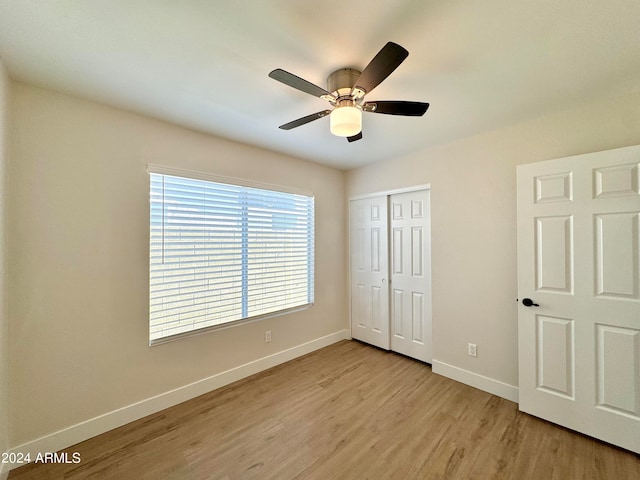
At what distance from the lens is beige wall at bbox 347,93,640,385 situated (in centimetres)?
200

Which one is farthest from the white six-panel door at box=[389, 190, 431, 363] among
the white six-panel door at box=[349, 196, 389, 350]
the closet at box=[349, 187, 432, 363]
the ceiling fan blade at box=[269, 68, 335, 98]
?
the ceiling fan blade at box=[269, 68, 335, 98]

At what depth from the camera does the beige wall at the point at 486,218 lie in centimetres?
200

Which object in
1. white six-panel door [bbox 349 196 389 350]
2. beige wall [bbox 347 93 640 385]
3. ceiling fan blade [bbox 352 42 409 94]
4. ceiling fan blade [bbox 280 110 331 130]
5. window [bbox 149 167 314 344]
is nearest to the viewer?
ceiling fan blade [bbox 352 42 409 94]

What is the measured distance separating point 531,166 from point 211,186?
2.82 m

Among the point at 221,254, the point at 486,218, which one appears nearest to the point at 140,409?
the point at 221,254

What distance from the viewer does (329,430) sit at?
1.93 meters

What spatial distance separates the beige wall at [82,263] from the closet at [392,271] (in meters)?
2.04

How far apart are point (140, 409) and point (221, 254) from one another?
140 centimetres

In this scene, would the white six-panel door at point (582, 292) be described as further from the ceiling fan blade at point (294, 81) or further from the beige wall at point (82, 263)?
the beige wall at point (82, 263)

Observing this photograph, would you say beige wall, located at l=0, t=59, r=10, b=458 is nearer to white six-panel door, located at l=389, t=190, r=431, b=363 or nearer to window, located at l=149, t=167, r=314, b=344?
window, located at l=149, t=167, r=314, b=344

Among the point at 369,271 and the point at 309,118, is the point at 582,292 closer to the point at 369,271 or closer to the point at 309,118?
the point at 369,271

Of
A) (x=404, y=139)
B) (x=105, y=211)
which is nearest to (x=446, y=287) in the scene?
(x=404, y=139)

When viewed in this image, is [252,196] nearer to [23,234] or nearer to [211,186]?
[211,186]

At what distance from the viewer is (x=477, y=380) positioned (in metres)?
2.49
